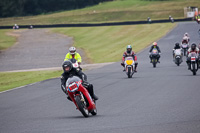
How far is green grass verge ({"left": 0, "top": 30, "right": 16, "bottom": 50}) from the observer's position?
2215 inches

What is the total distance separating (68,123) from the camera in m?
9.60

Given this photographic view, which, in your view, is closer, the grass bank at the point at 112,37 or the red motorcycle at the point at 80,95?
the red motorcycle at the point at 80,95

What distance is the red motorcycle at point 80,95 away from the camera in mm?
10077

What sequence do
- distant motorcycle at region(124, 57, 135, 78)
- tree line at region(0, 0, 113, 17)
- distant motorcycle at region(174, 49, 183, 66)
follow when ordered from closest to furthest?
distant motorcycle at region(124, 57, 135, 78) < distant motorcycle at region(174, 49, 183, 66) < tree line at region(0, 0, 113, 17)

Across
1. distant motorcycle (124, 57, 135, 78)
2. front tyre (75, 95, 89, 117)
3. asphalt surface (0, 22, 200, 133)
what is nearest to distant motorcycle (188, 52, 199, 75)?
asphalt surface (0, 22, 200, 133)

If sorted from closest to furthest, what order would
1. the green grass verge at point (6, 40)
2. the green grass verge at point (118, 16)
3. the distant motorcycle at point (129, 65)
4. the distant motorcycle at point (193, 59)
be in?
the distant motorcycle at point (193, 59) → the distant motorcycle at point (129, 65) → the green grass verge at point (6, 40) → the green grass verge at point (118, 16)

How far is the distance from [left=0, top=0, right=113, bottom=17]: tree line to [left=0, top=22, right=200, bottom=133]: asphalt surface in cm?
9264

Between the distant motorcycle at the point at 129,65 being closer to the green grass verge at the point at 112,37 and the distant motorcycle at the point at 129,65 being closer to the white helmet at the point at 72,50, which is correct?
the white helmet at the point at 72,50

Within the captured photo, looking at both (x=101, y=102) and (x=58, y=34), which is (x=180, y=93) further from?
(x=58, y=34)

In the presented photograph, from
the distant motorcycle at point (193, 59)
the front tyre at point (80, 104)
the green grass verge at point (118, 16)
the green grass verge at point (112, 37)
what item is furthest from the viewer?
the green grass verge at point (118, 16)

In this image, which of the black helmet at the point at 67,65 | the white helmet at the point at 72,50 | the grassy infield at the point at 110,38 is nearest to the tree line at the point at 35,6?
the grassy infield at the point at 110,38

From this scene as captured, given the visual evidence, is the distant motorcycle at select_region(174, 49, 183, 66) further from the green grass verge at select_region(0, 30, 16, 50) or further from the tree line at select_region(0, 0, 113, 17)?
the tree line at select_region(0, 0, 113, 17)

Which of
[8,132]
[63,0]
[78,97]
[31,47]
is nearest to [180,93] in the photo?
[78,97]

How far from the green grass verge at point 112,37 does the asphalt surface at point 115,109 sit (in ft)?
67.3
